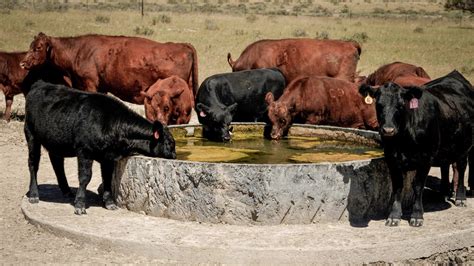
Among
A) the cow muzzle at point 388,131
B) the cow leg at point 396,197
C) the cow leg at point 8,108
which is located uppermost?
the cow muzzle at point 388,131

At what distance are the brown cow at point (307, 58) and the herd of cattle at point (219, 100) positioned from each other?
2cm

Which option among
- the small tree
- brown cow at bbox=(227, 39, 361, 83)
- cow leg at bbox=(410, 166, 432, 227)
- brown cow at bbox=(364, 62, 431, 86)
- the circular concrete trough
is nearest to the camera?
the circular concrete trough

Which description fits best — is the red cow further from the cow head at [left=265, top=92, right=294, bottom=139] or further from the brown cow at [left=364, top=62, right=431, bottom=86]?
the brown cow at [left=364, top=62, right=431, bottom=86]

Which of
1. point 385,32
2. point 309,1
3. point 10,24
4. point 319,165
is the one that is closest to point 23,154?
point 319,165

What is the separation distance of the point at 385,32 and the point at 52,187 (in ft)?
100.0

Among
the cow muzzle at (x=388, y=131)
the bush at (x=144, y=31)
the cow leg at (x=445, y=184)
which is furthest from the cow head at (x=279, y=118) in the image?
the bush at (x=144, y=31)

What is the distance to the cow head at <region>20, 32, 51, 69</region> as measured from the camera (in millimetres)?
15453

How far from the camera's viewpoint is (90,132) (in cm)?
850

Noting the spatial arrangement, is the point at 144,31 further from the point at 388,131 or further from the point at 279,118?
the point at 388,131

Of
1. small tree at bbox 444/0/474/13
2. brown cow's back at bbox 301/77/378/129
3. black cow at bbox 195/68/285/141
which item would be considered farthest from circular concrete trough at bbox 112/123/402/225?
small tree at bbox 444/0/474/13

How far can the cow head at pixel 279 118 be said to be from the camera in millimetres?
11672

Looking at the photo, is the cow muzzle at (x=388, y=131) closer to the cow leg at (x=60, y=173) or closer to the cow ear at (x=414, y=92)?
the cow ear at (x=414, y=92)

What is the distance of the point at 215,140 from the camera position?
1134 centimetres

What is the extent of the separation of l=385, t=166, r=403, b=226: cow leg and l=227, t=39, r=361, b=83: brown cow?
838 centimetres
